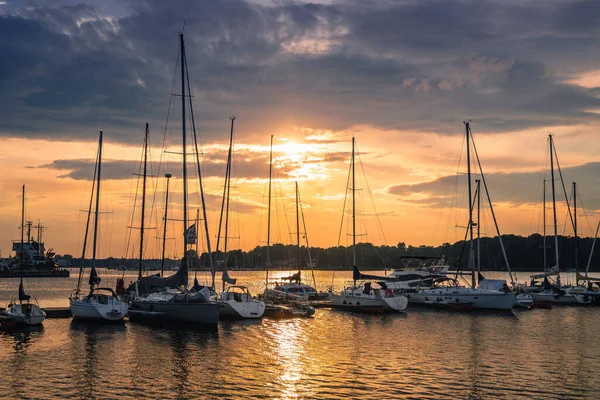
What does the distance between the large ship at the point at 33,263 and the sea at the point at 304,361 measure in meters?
139

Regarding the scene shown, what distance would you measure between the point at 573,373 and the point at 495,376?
169 inches

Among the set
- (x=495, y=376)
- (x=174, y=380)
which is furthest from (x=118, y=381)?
(x=495, y=376)

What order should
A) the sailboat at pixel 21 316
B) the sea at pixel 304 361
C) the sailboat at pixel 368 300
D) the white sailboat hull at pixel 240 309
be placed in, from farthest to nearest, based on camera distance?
the sailboat at pixel 368 300 → the white sailboat hull at pixel 240 309 → the sailboat at pixel 21 316 → the sea at pixel 304 361

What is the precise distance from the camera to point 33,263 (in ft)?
593

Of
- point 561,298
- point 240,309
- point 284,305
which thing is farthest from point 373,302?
point 561,298

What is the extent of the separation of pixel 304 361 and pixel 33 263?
166m

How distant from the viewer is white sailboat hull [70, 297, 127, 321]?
49562 millimetres

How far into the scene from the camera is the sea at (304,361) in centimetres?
2715

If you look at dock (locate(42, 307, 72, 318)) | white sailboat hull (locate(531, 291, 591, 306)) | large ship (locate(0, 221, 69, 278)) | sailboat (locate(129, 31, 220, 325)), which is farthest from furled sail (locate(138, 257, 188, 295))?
large ship (locate(0, 221, 69, 278))

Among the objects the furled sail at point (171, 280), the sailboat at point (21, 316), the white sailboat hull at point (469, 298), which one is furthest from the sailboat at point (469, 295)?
the sailboat at point (21, 316)

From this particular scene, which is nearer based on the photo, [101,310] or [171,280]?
[171,280]

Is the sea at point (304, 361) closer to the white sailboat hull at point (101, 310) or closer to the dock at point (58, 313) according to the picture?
the white sailboat hull at point (101, 310)

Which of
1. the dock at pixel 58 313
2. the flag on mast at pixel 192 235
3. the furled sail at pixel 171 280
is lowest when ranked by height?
the dock at pixel 58 313

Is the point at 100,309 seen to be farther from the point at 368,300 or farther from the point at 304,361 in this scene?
the point at 368,300
